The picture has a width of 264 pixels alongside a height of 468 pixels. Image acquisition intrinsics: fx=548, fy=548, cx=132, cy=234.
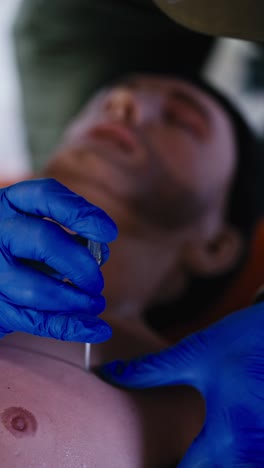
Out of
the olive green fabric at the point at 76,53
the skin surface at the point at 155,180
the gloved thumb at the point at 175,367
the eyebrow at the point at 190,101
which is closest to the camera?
the gloved thumb at the point at 175,367

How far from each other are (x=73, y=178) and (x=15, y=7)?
0.92 meters

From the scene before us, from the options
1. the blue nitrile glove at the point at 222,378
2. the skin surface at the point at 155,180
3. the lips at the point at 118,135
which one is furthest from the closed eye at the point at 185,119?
the blue nitrile glove at the point at 222,378

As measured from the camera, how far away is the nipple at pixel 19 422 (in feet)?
2.30

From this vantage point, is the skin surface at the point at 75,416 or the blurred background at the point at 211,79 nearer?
the skin surface at the point at 75,416

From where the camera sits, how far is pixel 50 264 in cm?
72

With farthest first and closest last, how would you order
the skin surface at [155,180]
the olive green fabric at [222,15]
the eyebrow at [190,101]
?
1. the eyebrow at [190,101]
2. the skin surface at [155,180]
3. the olive green fabric at [222,15]

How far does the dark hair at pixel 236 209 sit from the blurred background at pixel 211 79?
5.2 inches

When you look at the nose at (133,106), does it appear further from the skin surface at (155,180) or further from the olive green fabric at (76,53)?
the olive green fabric at (76,53)

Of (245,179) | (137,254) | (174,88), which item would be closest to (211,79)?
(174,88)

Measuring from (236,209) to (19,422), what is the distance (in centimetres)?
110

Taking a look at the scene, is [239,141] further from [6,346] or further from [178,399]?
[6,346]

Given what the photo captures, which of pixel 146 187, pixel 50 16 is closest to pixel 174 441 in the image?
pixel 146 187

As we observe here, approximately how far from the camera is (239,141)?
65.5 inches

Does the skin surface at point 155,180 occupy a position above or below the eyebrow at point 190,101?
below
